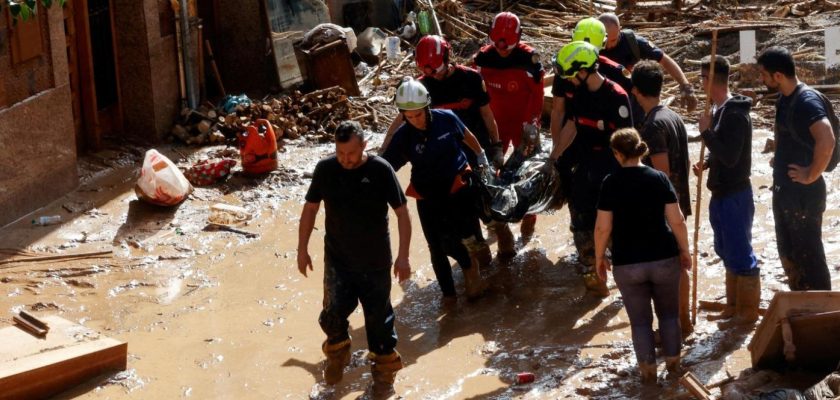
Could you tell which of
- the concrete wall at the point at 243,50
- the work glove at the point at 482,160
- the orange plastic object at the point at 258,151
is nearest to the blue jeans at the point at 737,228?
the work glove at the point at 482,160

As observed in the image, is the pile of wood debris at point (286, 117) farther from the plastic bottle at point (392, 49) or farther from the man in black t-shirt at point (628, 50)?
the man in black t-shirt at point (628, 50)

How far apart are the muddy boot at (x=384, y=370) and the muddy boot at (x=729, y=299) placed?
7.26 ft

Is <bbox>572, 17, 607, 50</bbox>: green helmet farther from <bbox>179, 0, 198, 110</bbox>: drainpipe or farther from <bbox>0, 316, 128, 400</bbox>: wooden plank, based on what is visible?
<bbox>179, 0, 198, 110</bbox>: drainpipe

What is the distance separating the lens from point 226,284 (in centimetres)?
956

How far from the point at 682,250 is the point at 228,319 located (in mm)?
3676

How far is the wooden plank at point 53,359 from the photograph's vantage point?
23.7 feet

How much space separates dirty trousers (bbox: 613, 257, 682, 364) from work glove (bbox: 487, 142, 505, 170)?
106 inches

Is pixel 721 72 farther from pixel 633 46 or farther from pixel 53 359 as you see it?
pixel 53 359

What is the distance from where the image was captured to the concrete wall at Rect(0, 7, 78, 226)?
407 inches

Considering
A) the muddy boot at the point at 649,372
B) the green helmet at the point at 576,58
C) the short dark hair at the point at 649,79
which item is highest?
the green helmet at the point at 576,58

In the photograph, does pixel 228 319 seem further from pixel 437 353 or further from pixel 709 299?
pixel 709 299

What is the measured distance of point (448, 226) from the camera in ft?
28.9

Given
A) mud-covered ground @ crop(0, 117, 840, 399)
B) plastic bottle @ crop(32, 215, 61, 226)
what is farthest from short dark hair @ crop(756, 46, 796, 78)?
plastic bottle @ crop(32, 215, 61, 226)

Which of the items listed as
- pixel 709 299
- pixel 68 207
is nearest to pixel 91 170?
pixel 68 207
